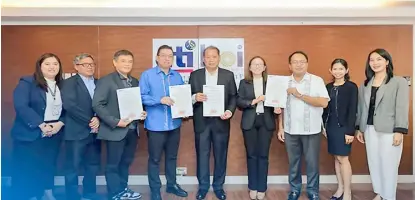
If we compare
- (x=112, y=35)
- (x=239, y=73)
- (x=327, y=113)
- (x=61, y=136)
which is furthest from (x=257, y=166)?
(x=112, y=35)

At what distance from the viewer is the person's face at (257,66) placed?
155 inches

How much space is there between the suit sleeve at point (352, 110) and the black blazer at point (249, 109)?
2.48 feet

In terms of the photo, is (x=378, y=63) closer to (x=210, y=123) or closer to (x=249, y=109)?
(x=249, y=109)

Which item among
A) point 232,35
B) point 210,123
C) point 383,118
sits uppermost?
point 232,35

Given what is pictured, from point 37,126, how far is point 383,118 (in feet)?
10.8

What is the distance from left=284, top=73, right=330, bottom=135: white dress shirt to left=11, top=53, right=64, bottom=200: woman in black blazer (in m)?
2.36

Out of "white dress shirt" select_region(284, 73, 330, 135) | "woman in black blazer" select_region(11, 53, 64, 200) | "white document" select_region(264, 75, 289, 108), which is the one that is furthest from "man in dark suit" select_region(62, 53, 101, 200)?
"white dress shirt" select_region(284, 73, 330, 135)

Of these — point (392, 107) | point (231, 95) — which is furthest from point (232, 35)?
point (392, 107)

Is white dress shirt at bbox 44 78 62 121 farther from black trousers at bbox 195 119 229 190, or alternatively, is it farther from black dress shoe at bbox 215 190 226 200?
black dress shoe at bbox 215 190 226 200

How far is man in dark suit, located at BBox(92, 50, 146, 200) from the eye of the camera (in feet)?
12.3

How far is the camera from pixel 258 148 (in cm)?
402

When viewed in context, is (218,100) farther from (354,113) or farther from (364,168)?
(364,168)

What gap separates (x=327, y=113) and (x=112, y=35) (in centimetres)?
280

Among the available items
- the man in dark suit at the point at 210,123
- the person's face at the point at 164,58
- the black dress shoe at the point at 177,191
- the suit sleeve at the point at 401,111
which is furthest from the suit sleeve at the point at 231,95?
the suit sleeve at the point at 401,111
